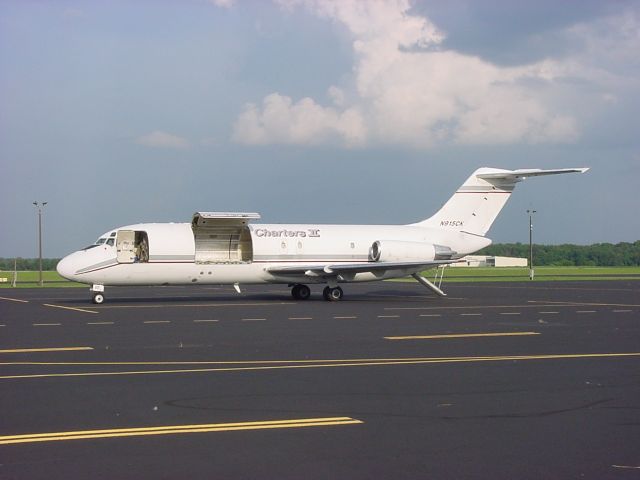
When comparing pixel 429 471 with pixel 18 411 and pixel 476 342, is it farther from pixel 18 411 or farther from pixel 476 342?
pixel 476 342

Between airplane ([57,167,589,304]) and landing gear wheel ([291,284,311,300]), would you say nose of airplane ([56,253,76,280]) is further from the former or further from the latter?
landing gear wheel ([291,284,311,300])

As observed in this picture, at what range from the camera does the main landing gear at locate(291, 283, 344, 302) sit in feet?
116

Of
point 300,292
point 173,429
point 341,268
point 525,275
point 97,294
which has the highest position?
point 341,268

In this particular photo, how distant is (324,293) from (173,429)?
26.3 m

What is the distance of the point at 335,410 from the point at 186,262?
2343 cm

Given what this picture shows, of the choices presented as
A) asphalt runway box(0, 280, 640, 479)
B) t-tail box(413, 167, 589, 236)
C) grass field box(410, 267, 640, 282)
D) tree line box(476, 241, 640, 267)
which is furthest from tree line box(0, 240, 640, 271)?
asphalt runway box(0, 280, 640, 479)

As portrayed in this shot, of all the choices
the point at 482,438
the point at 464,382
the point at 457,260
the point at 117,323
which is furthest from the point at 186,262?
the point at 482,438

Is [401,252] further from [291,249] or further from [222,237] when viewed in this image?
[222,237]

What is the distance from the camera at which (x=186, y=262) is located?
33.2 m

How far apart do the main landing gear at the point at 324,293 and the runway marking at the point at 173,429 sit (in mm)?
25336

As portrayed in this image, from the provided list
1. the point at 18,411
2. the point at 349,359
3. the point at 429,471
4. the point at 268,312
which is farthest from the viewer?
the point at 268,312

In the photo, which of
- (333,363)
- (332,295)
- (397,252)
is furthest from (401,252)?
(333,363)

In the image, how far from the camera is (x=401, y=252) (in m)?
36.3

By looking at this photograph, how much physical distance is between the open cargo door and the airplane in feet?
0.14
